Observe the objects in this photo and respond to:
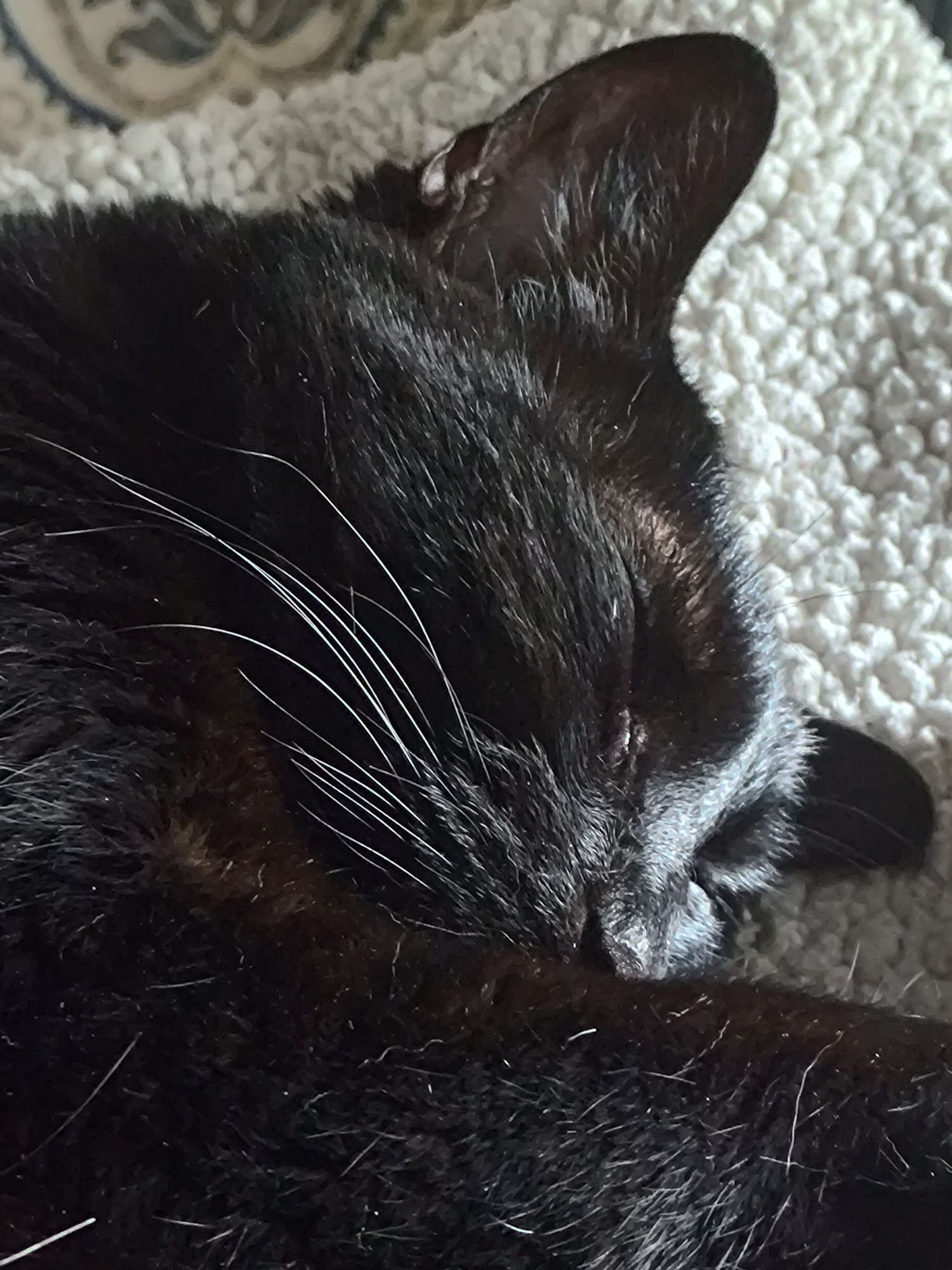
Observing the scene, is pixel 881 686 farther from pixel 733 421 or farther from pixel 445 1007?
pixel 445 1007

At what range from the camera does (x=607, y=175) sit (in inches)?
36.3

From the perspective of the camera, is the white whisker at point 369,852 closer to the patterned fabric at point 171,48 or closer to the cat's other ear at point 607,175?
the cat's other ear at point 607,175

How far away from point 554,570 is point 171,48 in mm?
811

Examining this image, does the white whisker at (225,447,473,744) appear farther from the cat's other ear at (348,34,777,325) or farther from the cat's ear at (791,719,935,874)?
the cat's ear at (791,719,935,874)

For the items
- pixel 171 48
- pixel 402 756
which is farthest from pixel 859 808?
pixel 171 48

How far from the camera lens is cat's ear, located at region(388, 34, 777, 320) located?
0.89 m

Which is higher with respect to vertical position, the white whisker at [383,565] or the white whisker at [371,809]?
the white whisker at [383,565]

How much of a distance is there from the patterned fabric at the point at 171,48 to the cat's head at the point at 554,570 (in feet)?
1.41

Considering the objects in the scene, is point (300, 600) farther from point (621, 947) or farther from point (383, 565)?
point (621, 947)

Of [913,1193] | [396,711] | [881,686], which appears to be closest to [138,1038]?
[396,711]

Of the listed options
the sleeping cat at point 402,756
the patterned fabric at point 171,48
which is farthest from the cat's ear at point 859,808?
the patterned fabric at point 171,48

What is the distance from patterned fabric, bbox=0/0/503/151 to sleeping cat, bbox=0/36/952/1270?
43cm

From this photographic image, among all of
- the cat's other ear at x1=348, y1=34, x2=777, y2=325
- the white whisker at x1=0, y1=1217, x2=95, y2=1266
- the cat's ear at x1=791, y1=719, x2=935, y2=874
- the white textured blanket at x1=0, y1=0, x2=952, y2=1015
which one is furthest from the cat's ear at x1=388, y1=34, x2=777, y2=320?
the white whisker at x1=0, y1=1217, x2=95, y2=1266

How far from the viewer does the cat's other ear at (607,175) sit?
89 cm
